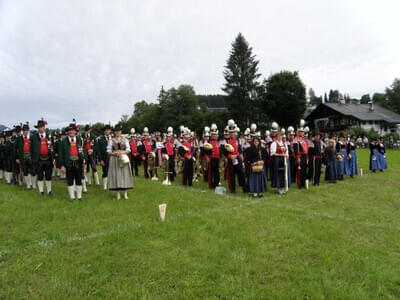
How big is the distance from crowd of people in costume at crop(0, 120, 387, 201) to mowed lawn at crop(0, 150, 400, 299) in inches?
55.6

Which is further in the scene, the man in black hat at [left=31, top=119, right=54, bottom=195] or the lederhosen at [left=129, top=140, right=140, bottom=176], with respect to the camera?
the lederhosen at [left=129, top=140, right=140, bottom=176]

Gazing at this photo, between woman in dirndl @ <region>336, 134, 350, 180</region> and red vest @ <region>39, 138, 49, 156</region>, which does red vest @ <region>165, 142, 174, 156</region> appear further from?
woman in dirndl @ <region>336, 134, 350, 180</region>

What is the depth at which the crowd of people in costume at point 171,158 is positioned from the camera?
865cm

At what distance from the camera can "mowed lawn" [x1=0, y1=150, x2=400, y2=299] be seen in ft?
12.1

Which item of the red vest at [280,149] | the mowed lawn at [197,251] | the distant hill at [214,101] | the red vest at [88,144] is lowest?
the mowed lawn at [197,251]

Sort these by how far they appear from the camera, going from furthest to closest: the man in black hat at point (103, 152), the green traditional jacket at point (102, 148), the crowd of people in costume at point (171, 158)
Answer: the green traditional jacket at point (102, 148) → the man in black hat at point (103, 152) → the crowd of people in costume at point (171, 158)

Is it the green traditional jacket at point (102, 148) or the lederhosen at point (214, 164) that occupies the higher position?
the green traditional jacket at point (102, 148)

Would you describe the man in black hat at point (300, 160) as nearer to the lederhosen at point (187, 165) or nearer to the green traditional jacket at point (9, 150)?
the lederhosen at point (187, 165)

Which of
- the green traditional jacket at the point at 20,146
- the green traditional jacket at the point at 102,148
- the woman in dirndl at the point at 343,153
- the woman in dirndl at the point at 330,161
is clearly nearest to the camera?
the green traditional jacket at the point at 20,146

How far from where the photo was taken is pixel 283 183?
10109mm

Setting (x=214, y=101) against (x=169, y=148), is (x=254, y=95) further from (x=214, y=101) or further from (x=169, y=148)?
(x=214, y=101)

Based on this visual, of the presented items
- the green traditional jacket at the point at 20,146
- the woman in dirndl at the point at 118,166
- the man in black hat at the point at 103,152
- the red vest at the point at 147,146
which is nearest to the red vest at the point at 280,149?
the woman in dirndl at the point at 118,166

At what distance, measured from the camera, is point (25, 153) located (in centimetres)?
1048

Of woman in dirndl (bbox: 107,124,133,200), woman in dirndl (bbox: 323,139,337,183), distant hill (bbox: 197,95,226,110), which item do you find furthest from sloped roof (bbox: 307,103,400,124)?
distant hill (bbox: 197,95,226,110)
